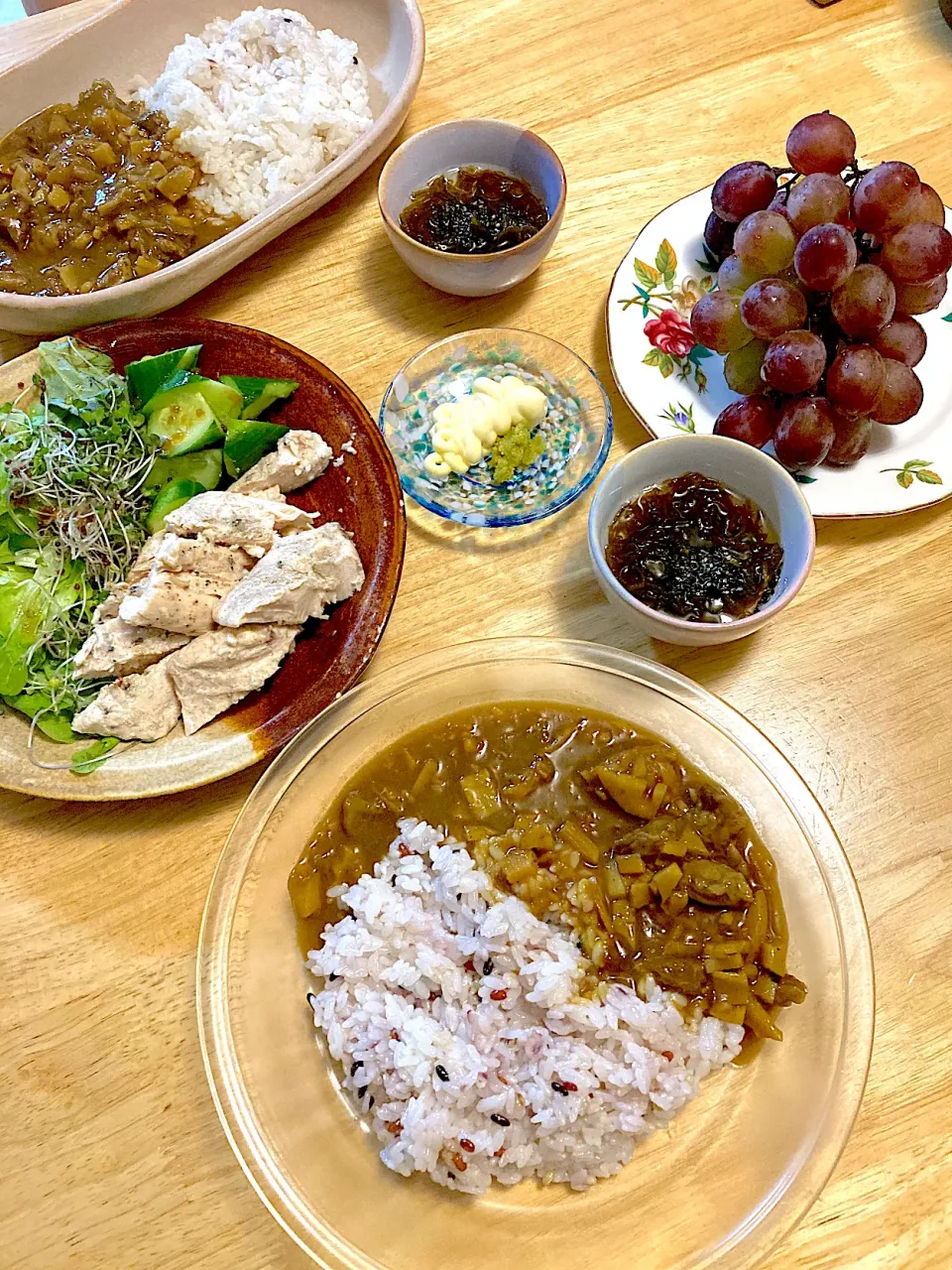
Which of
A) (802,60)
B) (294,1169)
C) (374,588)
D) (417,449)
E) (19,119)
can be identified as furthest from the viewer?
(802,60)

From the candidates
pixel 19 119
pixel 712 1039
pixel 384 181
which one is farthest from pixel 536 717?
pixel 19 119

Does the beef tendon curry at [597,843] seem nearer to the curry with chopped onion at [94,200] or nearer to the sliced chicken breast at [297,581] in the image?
the sliced chicken breast at [297,581]

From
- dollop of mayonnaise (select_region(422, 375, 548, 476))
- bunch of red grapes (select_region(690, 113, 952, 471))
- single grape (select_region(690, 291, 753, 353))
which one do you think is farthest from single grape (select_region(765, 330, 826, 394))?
dollop of mayonnaise (select_region(422, 375, 548, 476))

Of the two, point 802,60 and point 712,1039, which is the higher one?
point 802,60

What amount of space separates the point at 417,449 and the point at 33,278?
0.92 m

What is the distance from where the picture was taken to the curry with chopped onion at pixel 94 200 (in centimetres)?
192

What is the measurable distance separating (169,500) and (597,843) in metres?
1.00

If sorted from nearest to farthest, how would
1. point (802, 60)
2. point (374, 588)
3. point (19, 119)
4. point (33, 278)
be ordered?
1. point (374, 588)
2. point (33, 278)
3. point (19, 119)
4. point (802, 60)

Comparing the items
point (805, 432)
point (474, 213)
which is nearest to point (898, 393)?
point (805, 432)

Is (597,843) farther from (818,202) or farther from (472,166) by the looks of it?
(472,166)

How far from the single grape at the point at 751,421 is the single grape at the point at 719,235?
368 millimetres

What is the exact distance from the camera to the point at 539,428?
1.82m

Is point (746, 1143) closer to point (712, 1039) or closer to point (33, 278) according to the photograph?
point (712, 1039)

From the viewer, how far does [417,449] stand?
180cm
